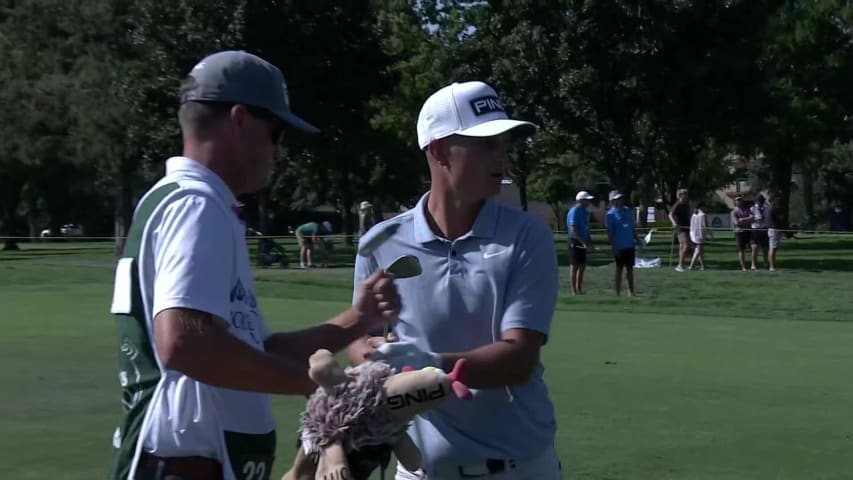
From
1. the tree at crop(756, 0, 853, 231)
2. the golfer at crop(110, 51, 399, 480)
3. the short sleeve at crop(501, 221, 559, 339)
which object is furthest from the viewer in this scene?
the tree at crop(756, 0, 853, 231)

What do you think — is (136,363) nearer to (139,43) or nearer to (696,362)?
(696,362)

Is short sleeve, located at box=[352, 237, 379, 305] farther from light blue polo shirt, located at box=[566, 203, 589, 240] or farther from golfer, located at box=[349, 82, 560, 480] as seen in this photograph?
light blue polo shirt, located at box=[566, 203, 589, 240]

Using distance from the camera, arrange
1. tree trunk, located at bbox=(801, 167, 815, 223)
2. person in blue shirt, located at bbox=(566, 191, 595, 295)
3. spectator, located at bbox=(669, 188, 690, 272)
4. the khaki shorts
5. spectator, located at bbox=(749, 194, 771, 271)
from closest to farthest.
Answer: person in blue shirt, located at bbox=(566, 191, 595, 295) < spectator, located at bbox=(669, 188, 690, 272) < spectator, located at bbox=(749, 194, 771, 271) < the khaki shorts < tree trunk, located at bbox=(801, 167, 815, 223)

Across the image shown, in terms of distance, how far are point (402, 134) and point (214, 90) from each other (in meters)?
48.1

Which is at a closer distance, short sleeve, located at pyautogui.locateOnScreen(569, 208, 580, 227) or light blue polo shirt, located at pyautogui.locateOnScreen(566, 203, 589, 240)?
light blue polo shirt, located at pyautogui.locateOnScreen(566, 203, 589, 240)

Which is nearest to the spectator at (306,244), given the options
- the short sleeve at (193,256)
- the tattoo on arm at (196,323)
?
the short sleeve at (193,256)

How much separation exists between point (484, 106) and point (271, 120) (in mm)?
1146

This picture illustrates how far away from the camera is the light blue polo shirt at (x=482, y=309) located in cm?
434

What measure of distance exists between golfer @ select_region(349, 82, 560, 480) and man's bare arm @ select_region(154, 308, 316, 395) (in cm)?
100

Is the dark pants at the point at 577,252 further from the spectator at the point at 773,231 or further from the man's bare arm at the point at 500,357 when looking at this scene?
the man's bare arm at the point at 500,357

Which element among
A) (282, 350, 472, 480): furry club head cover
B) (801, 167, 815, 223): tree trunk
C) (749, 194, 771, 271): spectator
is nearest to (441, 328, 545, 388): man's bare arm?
(282, 350, 472, 480): furry club head cover

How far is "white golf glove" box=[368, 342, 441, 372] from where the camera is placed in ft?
11.8

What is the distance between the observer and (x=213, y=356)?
10.4ft

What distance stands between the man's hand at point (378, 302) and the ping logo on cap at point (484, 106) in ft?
2.71
